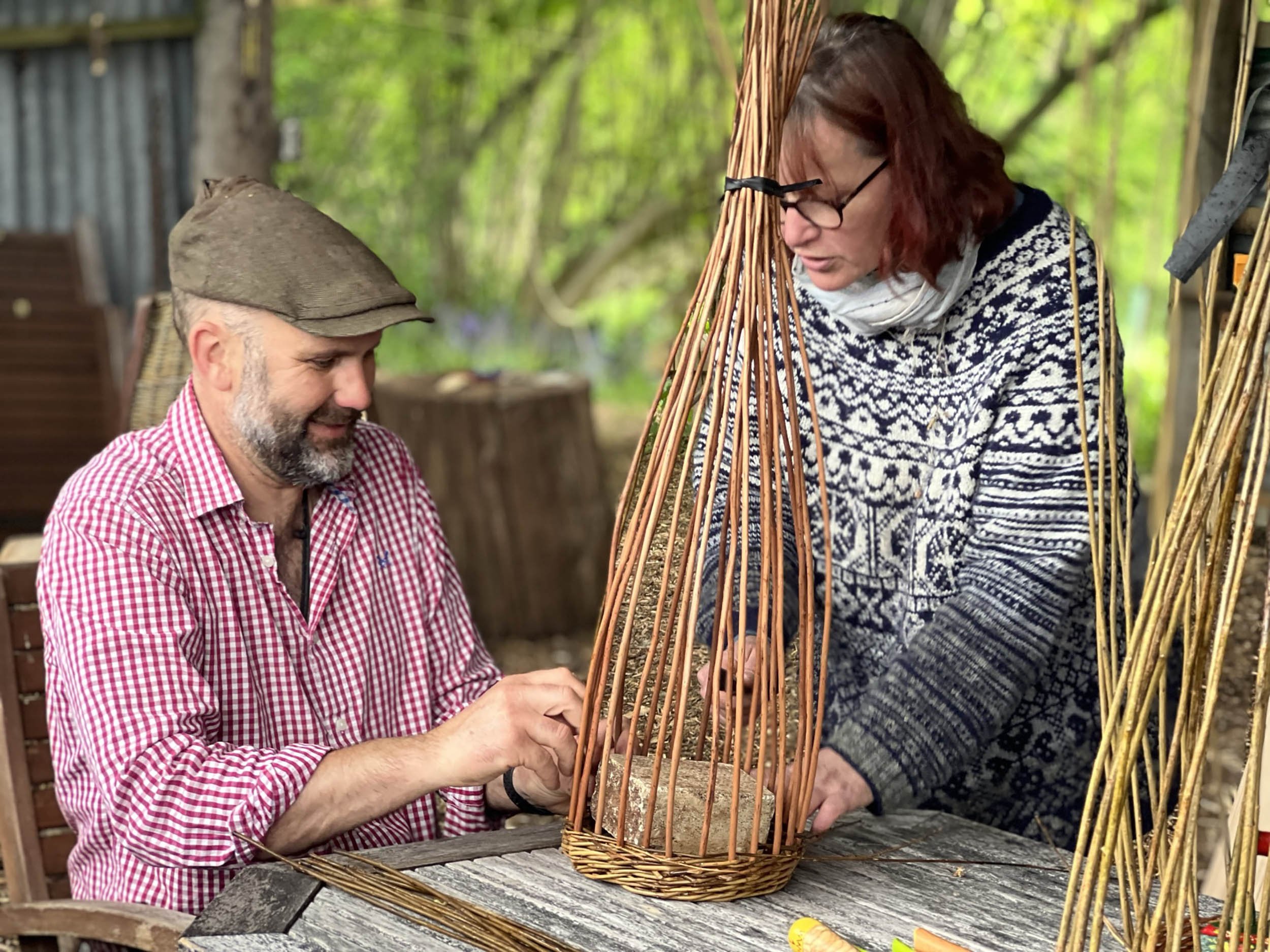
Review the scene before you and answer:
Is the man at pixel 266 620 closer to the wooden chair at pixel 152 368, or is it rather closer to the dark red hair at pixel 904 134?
the dark red hair at pixel 904 134

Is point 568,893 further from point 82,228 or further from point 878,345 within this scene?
point 82,228

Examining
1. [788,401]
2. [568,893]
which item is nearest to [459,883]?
[568,893]

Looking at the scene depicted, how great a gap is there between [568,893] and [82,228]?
4571 mm

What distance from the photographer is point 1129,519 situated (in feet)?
4.66

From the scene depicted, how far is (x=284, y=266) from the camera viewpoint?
1890 mm

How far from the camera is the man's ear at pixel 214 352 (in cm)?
193

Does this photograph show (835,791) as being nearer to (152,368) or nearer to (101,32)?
(152,368)

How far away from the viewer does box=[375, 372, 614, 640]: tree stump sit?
17.7 ft

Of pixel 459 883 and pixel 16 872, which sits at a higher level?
pixel 459 883

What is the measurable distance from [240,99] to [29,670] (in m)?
2.98

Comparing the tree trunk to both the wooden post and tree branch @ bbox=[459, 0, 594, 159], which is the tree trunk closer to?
the wooden post

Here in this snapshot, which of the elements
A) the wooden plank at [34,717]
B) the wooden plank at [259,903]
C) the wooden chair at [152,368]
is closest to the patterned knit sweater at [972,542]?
the wooden plank at [259,903]

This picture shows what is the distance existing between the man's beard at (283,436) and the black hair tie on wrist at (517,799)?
468 mm

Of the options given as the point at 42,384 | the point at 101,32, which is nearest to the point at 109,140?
the point at 101,32
